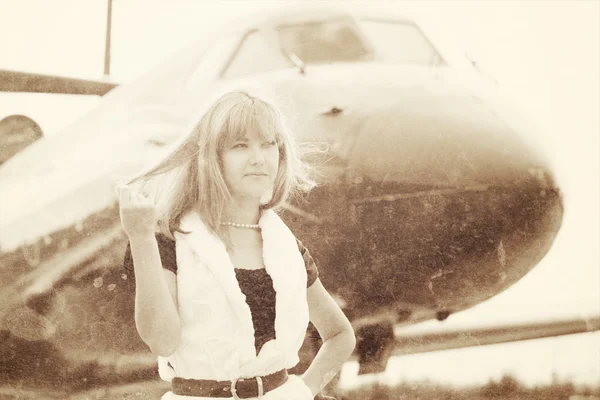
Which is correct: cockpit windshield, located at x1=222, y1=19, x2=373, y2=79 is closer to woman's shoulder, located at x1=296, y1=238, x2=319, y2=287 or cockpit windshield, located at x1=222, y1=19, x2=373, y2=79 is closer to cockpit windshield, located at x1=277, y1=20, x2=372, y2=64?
cockpit windshield, located at x1=277, y1=20, x2=372, y2=64

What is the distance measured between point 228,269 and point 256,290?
9 cm

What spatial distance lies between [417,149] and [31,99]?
1192 millimetres

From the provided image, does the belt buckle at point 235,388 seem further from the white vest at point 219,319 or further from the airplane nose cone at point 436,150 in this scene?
the airplane nose cone at point 436,150

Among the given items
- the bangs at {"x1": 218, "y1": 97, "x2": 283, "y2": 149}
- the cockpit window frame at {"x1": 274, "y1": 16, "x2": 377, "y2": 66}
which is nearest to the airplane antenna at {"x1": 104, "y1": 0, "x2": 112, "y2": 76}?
the cockpit window frame at {"x1": 274, "y1": 16, "x2": 377, "y2": 66}

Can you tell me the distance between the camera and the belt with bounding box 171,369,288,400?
1580 mm

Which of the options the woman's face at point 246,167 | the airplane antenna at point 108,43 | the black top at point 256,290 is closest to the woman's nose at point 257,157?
the woman's face at point 246,167

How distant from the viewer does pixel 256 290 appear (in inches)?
67.2

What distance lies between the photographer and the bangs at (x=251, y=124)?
1797 mm

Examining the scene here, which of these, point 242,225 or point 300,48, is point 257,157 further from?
point 300,48

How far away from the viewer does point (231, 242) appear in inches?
69.5

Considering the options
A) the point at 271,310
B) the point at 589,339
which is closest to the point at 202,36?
the point at 271,310

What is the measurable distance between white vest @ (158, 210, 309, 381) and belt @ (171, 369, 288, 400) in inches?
0.6

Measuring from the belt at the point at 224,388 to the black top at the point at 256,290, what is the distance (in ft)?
0.29

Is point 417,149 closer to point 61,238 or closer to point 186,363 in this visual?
point 186,363
